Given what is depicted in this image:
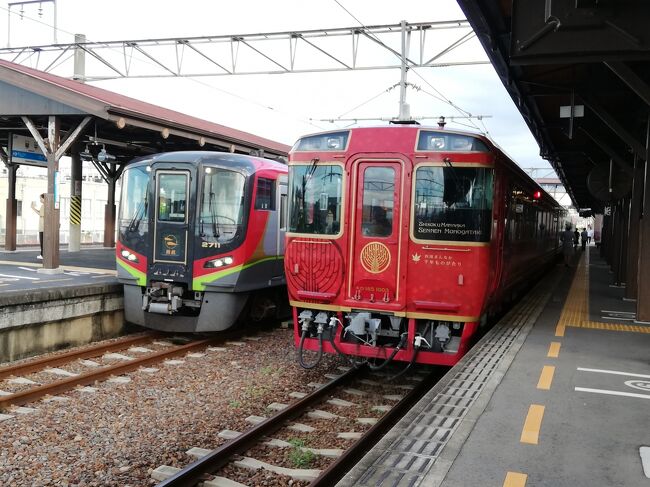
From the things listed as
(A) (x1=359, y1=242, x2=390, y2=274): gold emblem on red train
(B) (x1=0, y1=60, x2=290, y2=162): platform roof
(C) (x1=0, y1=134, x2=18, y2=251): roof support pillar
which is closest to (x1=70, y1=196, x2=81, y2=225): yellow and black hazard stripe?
(C) (x1=0, y1=134, x2=18, y2=251): roof support pillar

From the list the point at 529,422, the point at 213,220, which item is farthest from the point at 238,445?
the point at 213,220

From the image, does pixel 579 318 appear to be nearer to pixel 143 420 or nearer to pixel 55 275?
pixel 143 420

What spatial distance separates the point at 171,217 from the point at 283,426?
4.82 meters

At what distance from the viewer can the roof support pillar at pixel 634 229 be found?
12.3 meters

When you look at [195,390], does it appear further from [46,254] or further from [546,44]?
[46,254]

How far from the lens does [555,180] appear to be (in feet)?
177

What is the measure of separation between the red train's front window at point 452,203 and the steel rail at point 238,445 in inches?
86.6

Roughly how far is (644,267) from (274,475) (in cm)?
753

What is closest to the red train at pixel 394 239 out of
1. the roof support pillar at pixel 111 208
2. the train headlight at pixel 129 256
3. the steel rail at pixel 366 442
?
the steel rail at pixel 366 442

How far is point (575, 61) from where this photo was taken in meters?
7.65

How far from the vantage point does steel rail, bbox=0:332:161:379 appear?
7.76m

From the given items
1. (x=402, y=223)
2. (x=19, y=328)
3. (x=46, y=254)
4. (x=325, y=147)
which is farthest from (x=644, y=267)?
(x=46, y=254)

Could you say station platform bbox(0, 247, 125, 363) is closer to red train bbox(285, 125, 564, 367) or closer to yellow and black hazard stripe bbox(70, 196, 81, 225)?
red train bbox(285, 125, 564, 367)

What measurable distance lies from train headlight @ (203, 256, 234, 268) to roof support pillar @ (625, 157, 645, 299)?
790 cm
